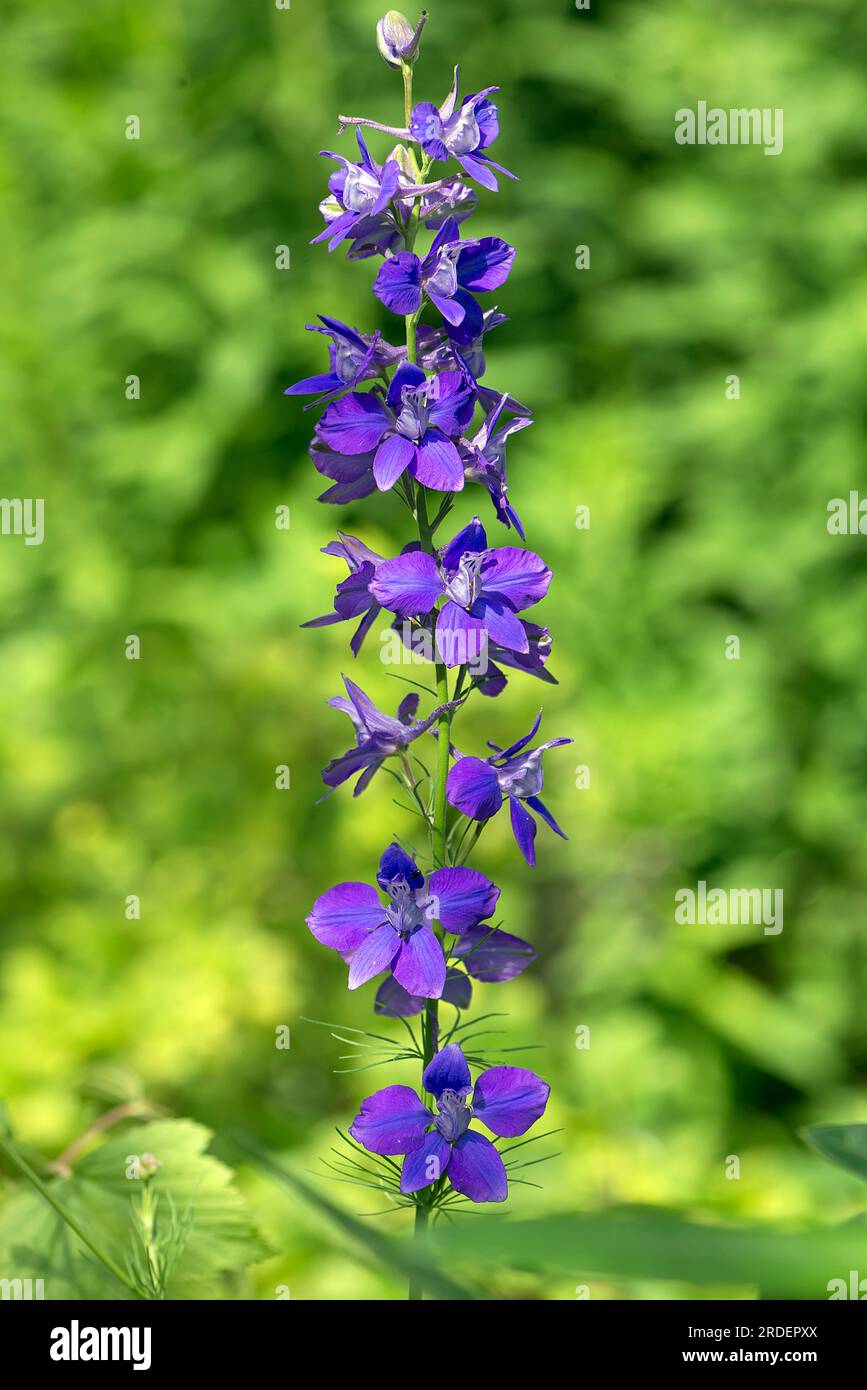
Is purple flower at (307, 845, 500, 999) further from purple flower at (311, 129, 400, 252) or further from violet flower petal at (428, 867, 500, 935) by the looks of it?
purple flower at (311, 129, 400, 252)

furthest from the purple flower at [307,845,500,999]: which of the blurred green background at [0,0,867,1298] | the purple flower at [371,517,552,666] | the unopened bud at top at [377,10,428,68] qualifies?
the blurred green background at [0,0,867,1298]

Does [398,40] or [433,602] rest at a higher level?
[398,40]

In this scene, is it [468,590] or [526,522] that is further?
[526,522]

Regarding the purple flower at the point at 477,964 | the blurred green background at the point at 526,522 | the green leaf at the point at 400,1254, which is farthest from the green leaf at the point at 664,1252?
the blurred green background at the point at 526,522

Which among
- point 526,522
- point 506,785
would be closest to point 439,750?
point 506,785

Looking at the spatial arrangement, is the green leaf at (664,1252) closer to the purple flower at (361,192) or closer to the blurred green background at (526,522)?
the purple flower at (361,192)

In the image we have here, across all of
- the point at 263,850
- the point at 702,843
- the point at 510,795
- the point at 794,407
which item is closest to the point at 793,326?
the point at 794,407

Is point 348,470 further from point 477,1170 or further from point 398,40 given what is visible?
point 477,1170
